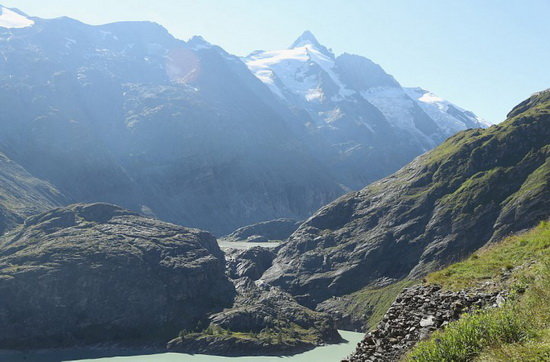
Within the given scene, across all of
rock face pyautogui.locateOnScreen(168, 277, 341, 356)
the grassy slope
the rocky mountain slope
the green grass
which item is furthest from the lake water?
the grassy slope

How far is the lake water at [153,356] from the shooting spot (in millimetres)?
167625

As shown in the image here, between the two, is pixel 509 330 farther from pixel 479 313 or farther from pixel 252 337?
pixel 252 337

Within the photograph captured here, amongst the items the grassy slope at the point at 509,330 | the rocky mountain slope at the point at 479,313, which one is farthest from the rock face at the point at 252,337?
the grassy slope at the point at 509,330

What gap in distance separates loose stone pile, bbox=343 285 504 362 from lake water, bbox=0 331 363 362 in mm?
138209

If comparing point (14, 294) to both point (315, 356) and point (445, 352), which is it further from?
point (445, 352)

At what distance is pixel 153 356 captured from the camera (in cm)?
17562

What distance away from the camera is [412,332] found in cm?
2611

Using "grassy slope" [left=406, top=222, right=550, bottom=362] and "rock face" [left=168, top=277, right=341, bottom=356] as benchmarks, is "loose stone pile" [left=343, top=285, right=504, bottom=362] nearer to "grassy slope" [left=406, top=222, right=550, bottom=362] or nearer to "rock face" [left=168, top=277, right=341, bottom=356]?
"grassy slope" [left=406, top=222, right=550, bottom=362]

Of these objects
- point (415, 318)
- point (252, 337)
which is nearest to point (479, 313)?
point (415, 318)

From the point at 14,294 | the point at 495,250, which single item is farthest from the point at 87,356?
the point at 495,250

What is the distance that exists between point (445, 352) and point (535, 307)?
4.03m

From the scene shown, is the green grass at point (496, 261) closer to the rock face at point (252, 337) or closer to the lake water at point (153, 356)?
the lake water at point (153, 356)

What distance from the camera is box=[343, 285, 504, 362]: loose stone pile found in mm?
25250

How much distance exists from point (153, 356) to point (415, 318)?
163909 millimetres
